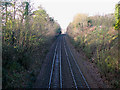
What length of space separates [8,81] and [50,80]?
3806mm

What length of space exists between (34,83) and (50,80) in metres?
1.40

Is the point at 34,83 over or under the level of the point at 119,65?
under

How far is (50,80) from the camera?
11.4m

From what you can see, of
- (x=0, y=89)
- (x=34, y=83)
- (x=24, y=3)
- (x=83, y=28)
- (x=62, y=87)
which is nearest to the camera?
(x=0, y=89)

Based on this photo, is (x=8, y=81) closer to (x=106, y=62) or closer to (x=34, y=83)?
(x=34, y=83)

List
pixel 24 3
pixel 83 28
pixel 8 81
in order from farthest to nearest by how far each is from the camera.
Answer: pixel 83 28 → pixel 24 3 → pixel 8 81

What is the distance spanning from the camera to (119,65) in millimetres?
10766

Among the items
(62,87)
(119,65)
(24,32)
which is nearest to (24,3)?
(24,32)

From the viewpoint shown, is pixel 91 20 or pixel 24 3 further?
pixel 91 20

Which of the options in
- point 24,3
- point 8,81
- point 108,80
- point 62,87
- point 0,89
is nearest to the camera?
point 0,89

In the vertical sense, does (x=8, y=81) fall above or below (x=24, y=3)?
below

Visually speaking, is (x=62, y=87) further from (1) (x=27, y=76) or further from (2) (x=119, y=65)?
(2) (x=119, y=65)

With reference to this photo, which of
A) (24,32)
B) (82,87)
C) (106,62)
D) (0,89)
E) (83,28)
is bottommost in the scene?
(82,87)

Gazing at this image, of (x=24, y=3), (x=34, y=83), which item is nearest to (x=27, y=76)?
(x=34, y=83)
